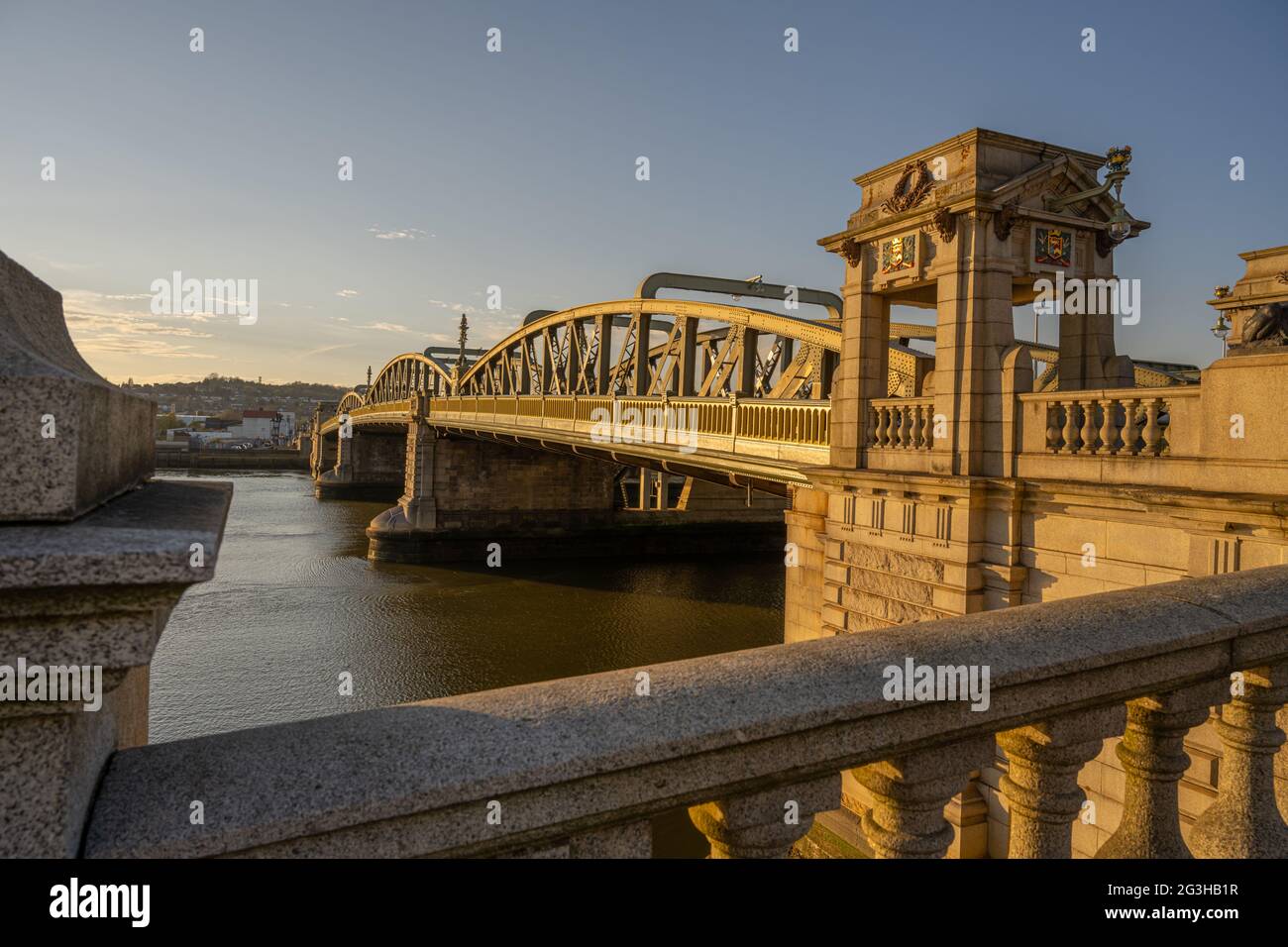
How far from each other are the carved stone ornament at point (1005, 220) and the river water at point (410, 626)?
461 inches

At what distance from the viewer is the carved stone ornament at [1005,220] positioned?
9477 millimetres

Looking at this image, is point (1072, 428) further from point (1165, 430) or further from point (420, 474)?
point (420, 474)

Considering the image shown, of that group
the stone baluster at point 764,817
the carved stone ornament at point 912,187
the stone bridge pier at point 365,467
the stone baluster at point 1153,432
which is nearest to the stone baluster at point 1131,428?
the stone baluster at point 1153,432

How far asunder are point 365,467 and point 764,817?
74469 mm

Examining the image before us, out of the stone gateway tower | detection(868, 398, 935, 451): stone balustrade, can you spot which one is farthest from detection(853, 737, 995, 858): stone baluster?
detection(868, 398, 935, 451): stone balustrade

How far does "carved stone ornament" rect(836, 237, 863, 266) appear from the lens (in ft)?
37.2

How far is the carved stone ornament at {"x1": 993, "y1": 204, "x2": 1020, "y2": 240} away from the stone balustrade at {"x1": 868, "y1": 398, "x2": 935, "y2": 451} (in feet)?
6.70

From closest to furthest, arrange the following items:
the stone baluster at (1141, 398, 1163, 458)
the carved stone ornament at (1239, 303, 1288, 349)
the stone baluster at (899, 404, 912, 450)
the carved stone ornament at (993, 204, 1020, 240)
Result: the carved stone ornament at (1239, 303, 1288, 349)
the stone baluster at (1141, 398, 1163, 458)
the carved stone ornament at (993, 204, 1020, 240)
the stone baluster at (899, 404, 912, 450)

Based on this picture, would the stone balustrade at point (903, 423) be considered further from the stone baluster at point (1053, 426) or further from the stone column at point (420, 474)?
the stone column at point (420, 474)

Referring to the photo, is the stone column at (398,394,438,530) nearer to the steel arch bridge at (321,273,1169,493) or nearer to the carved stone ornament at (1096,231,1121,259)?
the steel arch bridge at (321,273,1169,493)

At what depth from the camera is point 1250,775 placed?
9.36 ft

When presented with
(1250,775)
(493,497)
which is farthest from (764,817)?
(493,497)
